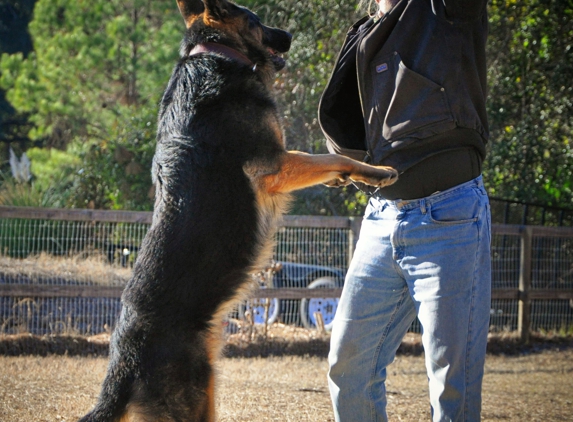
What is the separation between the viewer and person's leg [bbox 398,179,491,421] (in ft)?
8.55

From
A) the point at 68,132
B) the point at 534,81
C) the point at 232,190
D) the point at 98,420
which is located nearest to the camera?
the point at 98,420

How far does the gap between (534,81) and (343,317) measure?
8.07 m

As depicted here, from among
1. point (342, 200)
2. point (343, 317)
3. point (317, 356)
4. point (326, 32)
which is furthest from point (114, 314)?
point (326, 32)

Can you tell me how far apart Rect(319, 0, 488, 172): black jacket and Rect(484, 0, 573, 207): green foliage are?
7.26 m

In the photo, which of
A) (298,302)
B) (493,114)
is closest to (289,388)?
(298,302)

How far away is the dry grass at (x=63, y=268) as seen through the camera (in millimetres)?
7117

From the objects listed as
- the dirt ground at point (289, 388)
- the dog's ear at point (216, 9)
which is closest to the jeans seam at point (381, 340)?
the dirt ground at point (289, 388)

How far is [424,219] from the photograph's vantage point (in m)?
2.72

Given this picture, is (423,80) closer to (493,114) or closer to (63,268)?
(63,268)

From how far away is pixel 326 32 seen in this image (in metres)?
9.86

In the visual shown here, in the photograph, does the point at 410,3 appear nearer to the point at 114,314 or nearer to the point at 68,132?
the point at 114,314

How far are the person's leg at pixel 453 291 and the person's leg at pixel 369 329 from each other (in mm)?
184

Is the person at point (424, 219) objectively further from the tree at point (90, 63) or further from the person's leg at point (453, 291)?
the tree at point (90, 63)

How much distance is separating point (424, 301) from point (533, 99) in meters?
8.07
